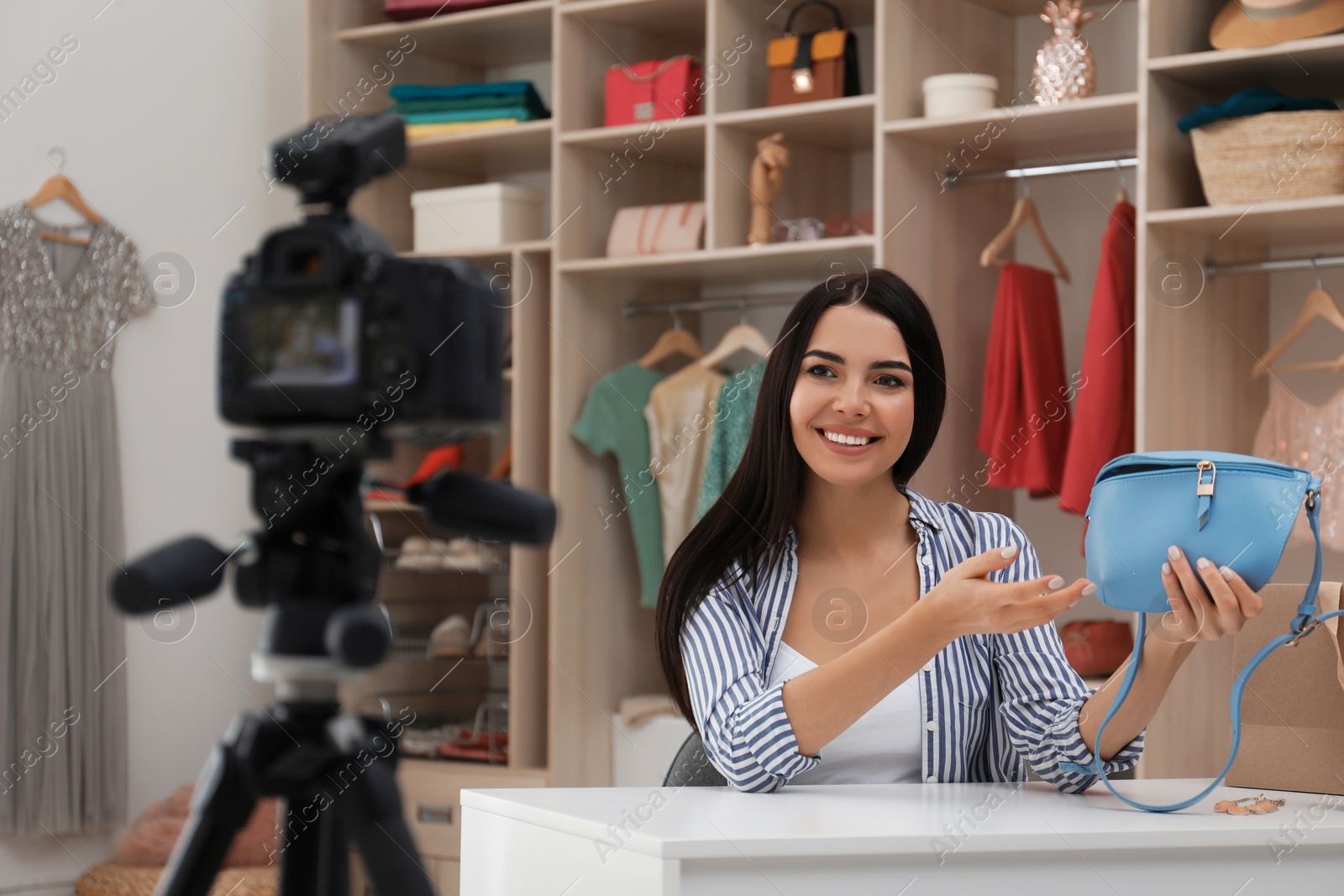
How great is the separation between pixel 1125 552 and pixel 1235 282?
5.81 feet

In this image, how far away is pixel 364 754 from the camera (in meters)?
0.67

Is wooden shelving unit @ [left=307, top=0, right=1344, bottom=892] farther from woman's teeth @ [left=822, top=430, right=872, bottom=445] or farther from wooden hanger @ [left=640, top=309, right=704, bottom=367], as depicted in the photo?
woman's teeth @ [left=822, top=430, right=872, bottom=445]

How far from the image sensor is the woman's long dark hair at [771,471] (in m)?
1.90

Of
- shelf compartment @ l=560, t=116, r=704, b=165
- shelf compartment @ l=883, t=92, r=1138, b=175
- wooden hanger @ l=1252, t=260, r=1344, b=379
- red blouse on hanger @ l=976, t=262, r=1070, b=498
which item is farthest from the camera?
shelf compartment @ l=560, t=116, r=704, b=165

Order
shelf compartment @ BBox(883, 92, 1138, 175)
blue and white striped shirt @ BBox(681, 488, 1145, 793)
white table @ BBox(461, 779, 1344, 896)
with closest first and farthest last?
white table @ BBox(461, 779, 1344, 896), blue and white striped shirt @ BBox(681, 488, 1145, 793), shelf compartment @ BBox(883, 92, 1138, 175)

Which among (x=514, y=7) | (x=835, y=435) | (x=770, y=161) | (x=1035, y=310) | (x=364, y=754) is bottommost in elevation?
(x=364, y=754)

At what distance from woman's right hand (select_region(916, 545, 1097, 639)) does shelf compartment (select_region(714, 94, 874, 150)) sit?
191 centimetres

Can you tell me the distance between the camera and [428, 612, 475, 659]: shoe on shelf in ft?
12.0

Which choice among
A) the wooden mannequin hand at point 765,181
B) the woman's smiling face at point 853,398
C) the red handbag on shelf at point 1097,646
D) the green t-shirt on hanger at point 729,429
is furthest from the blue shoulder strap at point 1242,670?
the wooden mannequin hand at point 765,181

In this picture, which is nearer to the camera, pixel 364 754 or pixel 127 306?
pixel 364 754

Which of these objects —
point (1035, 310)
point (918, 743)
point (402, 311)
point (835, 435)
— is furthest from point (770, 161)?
point (402, 311)

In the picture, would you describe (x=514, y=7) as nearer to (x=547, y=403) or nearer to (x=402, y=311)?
(x=547, y=403)

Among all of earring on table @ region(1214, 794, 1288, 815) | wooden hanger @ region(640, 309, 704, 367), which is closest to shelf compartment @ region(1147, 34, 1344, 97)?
wooden hanger @ region(640, 309, 704, 367)

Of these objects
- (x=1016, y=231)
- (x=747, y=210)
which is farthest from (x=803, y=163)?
(x=1016, y=231)
